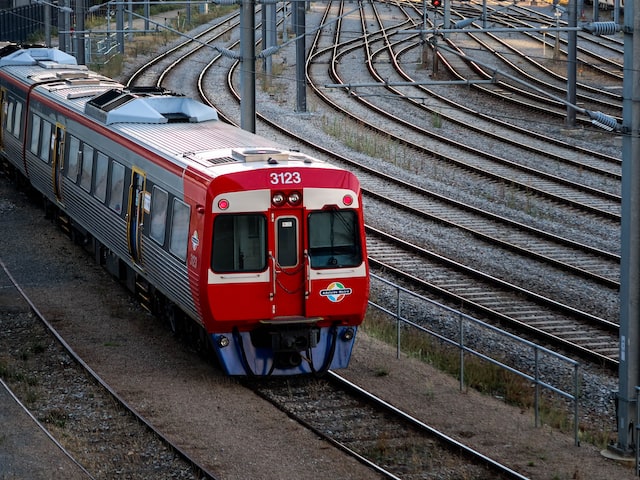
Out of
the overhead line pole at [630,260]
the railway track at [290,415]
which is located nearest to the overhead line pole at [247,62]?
the railway track at [290,415]

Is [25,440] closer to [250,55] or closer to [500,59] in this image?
[250,55]

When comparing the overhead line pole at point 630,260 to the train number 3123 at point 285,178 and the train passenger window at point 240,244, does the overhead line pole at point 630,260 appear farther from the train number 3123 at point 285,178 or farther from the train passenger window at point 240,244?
the train passenger window at point 240,244

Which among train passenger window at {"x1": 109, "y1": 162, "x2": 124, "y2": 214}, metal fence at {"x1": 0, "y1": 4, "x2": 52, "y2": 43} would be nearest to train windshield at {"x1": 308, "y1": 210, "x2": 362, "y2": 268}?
train passenger window at {"x1": 109, "y1": 162, "x2": 124, "y2": 214}

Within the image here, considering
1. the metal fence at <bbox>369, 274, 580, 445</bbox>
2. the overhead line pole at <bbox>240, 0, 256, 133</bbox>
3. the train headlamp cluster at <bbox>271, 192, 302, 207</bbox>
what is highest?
the overhead line pole at <bbox>240, 0, 256, 133</bbox>

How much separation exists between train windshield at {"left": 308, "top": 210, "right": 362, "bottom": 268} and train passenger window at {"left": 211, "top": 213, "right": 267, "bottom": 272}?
606 mm

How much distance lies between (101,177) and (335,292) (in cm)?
611

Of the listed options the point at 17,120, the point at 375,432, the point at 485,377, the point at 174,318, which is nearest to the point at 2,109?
the point at 17,120

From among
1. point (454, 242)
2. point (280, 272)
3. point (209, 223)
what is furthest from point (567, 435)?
point (454, 242)

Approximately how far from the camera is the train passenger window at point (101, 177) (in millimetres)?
19312

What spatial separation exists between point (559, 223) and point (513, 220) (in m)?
0.91

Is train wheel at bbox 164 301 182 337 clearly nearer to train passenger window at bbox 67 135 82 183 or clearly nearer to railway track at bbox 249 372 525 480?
railway track at bbox 249 372 525 480

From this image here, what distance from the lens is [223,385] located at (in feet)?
50.0

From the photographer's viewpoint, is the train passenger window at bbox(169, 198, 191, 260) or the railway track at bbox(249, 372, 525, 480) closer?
the railway track at bbox(249, 372, 525, 480)

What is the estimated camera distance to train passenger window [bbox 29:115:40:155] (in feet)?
79.1
